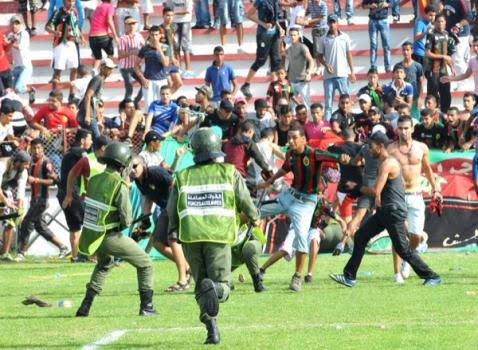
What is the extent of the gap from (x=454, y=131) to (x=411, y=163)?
6102mm

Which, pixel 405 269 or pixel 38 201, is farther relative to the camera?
pixel 38 201

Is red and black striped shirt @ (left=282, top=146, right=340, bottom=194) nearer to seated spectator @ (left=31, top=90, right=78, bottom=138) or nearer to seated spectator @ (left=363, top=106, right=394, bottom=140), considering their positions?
seated spectator @ (left=363, top=106, right=394, bottom=140)

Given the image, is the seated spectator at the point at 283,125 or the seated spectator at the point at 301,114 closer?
the seated spectator at the point at 283,125

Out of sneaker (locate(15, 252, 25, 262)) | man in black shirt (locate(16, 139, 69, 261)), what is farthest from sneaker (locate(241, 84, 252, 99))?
sneaker (locate(15, 252, 25, 262))

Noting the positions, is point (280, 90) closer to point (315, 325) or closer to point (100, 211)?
point (100, 211)

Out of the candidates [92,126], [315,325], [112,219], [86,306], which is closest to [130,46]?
[92,126]

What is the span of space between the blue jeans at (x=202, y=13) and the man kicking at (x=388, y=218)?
1325 cm

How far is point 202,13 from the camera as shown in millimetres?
29094

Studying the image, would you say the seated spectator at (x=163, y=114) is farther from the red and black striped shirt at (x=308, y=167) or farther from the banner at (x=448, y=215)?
the red and black striped shirt at (x=308, y=167)

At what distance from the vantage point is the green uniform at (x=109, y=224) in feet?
42.9

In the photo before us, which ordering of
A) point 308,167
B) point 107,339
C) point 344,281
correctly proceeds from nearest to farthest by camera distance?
1. point 107,339
2. point 344,281
3. point 308,167

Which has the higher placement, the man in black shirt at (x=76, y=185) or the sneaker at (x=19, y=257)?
the man in black shirt at (x=76, y=185)

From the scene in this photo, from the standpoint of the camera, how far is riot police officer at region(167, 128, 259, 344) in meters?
11.2

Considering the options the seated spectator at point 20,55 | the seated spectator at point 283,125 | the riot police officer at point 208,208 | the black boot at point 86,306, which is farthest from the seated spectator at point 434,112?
the riot police officer at point 208,208
